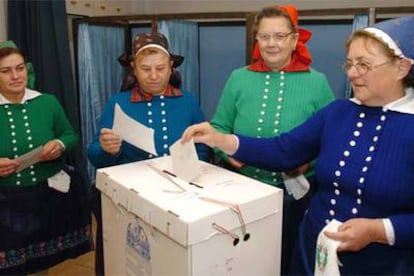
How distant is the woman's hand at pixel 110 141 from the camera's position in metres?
1.42

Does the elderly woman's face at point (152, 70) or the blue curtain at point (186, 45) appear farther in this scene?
the blue curtain at point (186, 45)

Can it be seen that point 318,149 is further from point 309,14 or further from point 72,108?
point 72,108

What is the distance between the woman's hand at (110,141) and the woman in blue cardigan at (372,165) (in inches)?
26.9

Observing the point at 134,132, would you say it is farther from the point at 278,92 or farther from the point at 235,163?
the point at 278,92

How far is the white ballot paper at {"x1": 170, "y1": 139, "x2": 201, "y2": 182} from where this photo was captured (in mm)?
1183

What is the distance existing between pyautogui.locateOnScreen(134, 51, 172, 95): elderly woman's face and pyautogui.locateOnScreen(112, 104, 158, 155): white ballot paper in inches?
7.9

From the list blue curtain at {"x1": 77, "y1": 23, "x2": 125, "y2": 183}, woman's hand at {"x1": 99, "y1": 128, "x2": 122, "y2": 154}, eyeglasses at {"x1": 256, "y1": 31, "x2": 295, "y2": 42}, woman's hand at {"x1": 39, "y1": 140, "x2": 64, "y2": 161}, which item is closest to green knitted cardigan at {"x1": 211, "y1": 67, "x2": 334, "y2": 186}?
eyeglasses at {"x1": 256, "y1": 31, "x2": 295, "y2": 42}

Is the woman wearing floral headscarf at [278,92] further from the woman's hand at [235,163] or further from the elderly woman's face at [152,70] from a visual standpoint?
the elderly woman's face at [152,70]

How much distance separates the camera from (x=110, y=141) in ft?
4.69

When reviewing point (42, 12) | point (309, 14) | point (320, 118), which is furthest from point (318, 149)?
point (42, 12)

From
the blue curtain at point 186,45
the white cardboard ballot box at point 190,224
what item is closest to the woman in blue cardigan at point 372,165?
the white cardboard ballot box at point 190,224

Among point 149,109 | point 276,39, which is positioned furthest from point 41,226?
point 276,39

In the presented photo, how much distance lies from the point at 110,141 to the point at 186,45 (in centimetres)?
175

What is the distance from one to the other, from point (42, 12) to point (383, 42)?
231 cm
